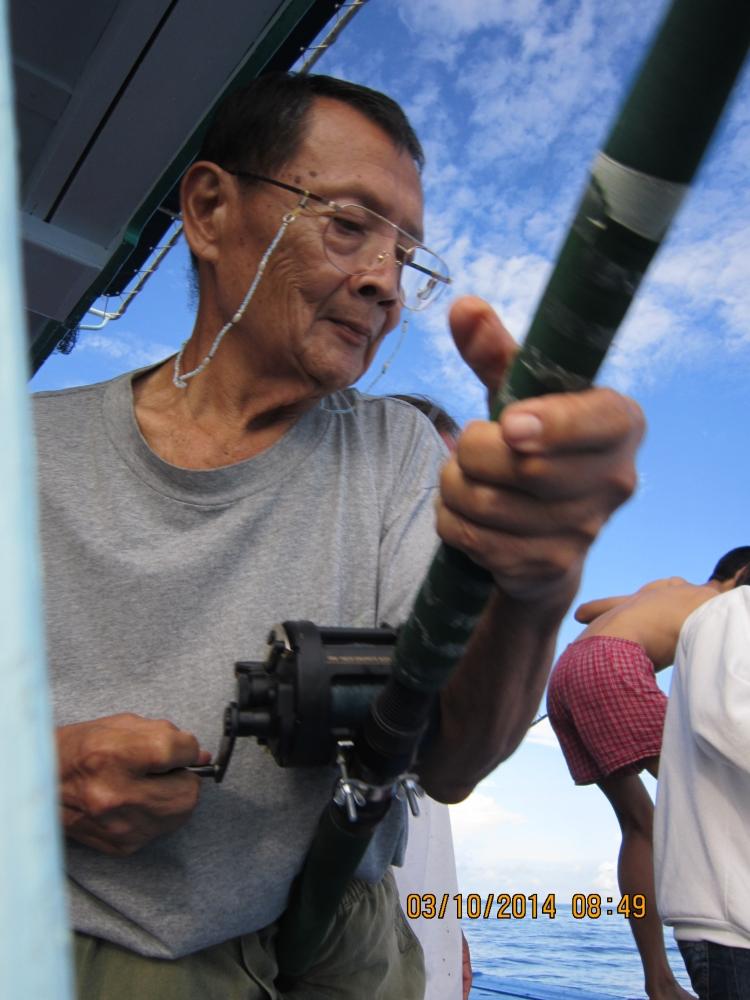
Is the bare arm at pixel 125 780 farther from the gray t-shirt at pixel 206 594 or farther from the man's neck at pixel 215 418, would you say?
the man's neck at pixel 215 418

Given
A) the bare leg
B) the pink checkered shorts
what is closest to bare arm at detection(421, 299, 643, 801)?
the pink checkered shorts

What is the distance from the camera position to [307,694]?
1.02 metres

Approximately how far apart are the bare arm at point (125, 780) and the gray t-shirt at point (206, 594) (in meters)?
0.08

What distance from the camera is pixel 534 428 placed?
1.97 feet

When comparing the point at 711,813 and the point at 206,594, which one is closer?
the point at 206,594

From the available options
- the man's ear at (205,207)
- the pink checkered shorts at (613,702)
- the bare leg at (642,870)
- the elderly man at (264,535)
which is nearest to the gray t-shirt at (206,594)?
the elderly man at (264,535)

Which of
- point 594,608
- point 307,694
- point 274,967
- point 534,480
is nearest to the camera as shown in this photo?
point 534,480

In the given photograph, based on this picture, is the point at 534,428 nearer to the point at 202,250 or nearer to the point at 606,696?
the point at 202,250

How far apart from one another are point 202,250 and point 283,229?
0.81ft

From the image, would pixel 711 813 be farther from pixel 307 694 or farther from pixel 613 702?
pixel 307 694

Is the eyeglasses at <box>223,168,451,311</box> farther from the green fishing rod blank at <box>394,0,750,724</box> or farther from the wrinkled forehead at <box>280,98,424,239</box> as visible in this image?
the green fishing rod blank at <box>394,0,750,724</box>

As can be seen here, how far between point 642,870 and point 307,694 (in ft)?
7.90

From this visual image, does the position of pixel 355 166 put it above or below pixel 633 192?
below

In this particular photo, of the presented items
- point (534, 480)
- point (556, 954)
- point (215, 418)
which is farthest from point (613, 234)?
point (556, 954)
